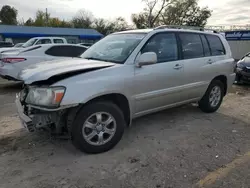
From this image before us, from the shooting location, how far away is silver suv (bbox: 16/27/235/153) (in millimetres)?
3334

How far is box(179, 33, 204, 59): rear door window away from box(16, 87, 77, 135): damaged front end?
8.24 ft

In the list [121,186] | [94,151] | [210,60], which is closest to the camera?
[121,186]

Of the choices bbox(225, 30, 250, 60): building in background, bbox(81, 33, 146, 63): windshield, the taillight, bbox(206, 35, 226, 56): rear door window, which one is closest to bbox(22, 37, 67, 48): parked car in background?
the taillight

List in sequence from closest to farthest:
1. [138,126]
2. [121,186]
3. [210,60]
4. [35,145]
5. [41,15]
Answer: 1. [121,186]
2. [35,145]
3. [138,126]
4. [210,60]
5. [41,15]

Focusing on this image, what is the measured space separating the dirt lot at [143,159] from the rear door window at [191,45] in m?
1.35

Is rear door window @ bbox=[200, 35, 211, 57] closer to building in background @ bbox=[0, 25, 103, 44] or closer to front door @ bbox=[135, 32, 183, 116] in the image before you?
front door @ bbox=[135, 32, 183, 116]

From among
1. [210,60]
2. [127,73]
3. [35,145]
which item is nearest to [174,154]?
[127,73]

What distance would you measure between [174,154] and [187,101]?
1613 millimetres

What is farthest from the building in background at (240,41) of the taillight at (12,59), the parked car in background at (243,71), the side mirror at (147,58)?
the side mirror at (147,58)

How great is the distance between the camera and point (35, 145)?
12.9 feet

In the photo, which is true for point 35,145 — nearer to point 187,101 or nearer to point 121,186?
point 121,186

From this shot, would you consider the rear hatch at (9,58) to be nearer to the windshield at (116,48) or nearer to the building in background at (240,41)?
the windshield at (116,48)

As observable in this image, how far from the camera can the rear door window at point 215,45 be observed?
17.8 ft

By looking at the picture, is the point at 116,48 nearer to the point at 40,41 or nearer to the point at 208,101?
the point at 208,101
